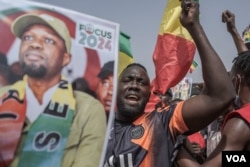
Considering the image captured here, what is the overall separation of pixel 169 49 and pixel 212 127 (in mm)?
967

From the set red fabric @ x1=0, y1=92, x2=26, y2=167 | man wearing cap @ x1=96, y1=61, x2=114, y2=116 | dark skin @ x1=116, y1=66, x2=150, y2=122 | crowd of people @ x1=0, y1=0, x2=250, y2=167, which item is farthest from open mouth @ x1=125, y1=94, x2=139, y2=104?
red fabric @ x1=0, y1=92, x2=26, y2=167

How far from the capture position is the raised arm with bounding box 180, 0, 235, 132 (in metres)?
1.99

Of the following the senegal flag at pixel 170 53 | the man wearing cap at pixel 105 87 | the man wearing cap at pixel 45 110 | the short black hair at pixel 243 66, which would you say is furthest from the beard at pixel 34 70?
the senegal flag at pixel 170 53

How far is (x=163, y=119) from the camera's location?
2238mm

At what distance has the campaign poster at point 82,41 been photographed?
1.58m

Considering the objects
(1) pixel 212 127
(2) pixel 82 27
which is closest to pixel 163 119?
(2) pixel 82 27

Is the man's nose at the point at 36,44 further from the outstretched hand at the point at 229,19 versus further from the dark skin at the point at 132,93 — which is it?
the outstretched hand at the point at 229,19

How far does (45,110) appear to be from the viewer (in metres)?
1.62

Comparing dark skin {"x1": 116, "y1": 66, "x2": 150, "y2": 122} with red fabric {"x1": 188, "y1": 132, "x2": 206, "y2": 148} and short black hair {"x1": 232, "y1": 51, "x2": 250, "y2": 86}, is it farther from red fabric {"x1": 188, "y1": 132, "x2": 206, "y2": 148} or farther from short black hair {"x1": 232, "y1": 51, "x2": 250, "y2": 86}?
red fabric {"x1": 188, "y1": 132, "x2": 206, "y2": 148}

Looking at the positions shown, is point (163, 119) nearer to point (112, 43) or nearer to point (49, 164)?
point (112, 43)

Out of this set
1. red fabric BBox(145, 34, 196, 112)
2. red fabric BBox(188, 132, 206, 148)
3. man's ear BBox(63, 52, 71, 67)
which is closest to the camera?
man's ear BBox(63, 52, 71, 67)

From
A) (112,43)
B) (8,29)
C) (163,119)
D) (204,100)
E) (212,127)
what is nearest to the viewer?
(8,29)

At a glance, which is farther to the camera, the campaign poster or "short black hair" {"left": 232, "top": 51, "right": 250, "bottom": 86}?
"short black hair" {"left": 232, "top": 51, "right": 250, "bottom": 86}

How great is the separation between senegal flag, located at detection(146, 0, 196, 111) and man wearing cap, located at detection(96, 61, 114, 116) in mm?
1239
